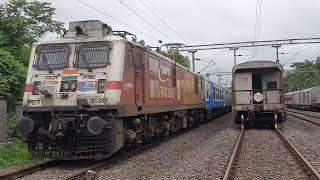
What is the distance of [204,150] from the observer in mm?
14953

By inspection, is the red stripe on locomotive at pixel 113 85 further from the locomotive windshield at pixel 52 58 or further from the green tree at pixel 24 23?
the green tree at pixel 24 23

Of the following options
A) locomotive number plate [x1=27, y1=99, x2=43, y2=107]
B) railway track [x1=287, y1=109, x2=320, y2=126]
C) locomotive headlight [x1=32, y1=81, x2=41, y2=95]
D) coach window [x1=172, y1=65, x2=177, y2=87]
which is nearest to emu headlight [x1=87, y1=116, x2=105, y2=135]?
locomotive number plate [x1=27, y1=99, x2=43, y2=107]

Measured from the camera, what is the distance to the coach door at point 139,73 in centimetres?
1362

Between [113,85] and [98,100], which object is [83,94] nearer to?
[98,100]

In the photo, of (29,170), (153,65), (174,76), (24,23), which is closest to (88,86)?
(29,170)

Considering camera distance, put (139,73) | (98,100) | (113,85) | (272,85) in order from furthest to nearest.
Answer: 1. (272,85)
2. (139,73)
3. (113,85)
4. (98,100)

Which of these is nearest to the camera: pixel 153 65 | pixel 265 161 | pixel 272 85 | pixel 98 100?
pixel 98 100

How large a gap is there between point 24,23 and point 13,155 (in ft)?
68.1

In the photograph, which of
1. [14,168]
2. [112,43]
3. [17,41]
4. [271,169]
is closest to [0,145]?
[14,168]

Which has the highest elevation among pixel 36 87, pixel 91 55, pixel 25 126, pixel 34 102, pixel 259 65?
pixel 259 65

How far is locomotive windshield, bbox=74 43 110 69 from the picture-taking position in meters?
12.5

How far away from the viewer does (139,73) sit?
13.9 meters

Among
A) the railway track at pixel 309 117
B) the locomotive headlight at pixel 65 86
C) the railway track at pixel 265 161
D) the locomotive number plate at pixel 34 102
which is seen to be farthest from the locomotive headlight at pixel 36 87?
the railway track at pixel 309 117

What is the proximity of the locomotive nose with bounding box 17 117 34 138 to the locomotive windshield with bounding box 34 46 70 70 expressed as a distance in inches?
60.2
